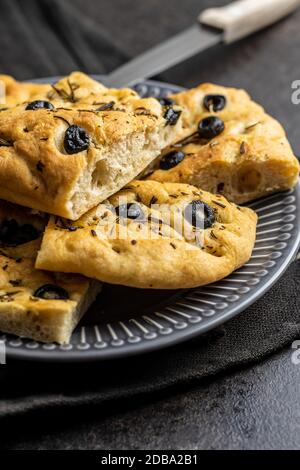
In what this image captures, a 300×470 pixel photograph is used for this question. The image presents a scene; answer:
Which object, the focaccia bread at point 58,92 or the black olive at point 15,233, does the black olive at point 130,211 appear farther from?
the focaccia bread at point 58,92

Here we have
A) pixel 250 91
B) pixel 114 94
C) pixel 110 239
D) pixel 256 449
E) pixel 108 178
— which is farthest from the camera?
pixel 250 91

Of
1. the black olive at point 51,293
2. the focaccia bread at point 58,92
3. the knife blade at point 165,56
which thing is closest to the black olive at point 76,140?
the focaccia bread at point 58,92

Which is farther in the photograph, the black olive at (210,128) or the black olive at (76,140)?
the black olive at (210,128)

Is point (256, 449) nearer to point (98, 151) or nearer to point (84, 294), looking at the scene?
point (84, 294)

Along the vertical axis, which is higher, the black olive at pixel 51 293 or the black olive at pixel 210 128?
the black olive at pixel 210 128

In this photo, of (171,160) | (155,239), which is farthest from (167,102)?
(155,239)

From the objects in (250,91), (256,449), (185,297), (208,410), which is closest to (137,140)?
(185,297)

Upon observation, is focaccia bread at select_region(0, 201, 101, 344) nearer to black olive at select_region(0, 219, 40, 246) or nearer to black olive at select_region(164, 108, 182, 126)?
black olive at select_region(0, 219, 40, 246)

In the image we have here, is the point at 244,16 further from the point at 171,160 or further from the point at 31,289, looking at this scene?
the point at 31,289
